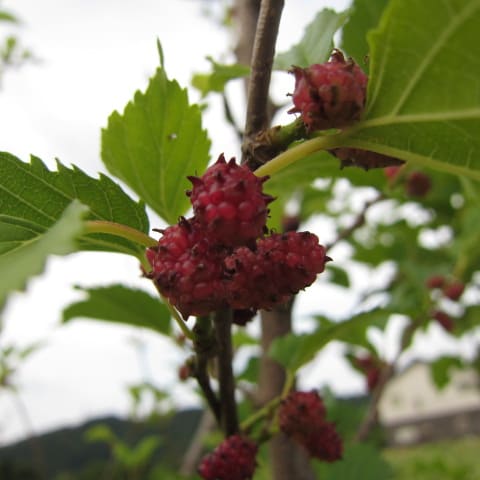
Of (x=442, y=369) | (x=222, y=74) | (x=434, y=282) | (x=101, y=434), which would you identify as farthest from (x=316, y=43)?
(x=101, y=434)

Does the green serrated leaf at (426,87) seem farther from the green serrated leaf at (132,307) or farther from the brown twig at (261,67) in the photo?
the green serrated leaf at (132,307)

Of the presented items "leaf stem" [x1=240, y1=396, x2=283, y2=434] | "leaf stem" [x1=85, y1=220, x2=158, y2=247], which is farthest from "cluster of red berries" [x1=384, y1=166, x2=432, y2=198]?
"leaf stem" [x1=85, y1=220, x2=158, y2=247]

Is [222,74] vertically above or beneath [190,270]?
above

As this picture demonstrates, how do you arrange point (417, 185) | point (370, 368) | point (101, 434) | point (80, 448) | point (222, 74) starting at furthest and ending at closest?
point (80, 448) → point (101, 434) → point (370, 368) → point (417, 185) → point (222, 74)

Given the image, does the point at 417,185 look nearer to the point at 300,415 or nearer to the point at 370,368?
the point at 370,368

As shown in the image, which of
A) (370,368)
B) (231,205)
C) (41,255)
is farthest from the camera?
(370,368)

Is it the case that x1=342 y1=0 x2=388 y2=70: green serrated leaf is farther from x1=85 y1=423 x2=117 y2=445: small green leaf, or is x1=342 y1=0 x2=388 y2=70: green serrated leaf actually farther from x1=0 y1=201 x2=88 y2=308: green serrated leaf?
x1=85 y1=423 x2=117 y2=445: small green leaf
